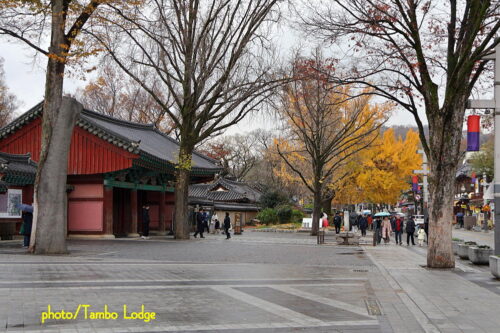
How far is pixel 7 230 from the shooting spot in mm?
25844

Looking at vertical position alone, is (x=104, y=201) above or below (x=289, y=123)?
below

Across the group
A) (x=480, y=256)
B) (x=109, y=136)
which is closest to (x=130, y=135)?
(x=109, y=136)

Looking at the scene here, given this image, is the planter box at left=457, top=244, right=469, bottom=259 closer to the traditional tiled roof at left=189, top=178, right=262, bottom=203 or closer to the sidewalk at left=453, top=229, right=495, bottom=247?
the sidewalk at left=453, top=229, right=495, bottom=247

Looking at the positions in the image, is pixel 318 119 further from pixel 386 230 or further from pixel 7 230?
pixel 7 230

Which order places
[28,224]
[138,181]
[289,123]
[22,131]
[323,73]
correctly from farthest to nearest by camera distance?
1. [289,123]
2. [138,181]
3. [22,131]
4. [28,224]
5. [323,73]

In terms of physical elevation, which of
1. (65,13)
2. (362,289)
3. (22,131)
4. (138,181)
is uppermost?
(65,13)

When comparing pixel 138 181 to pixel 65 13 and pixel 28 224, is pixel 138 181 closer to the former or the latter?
pixel 28 224

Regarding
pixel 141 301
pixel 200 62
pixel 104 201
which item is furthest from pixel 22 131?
pixel 141 301

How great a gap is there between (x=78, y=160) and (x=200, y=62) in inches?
313

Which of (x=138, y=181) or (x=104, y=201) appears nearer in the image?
(x=104, y=201)

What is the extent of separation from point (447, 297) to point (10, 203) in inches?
827

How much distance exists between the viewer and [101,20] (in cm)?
1923

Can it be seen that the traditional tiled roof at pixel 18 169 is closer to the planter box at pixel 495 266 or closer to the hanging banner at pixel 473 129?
the hanging banner at pixel 473 129

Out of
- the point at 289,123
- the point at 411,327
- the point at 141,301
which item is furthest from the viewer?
the point at 289,123
